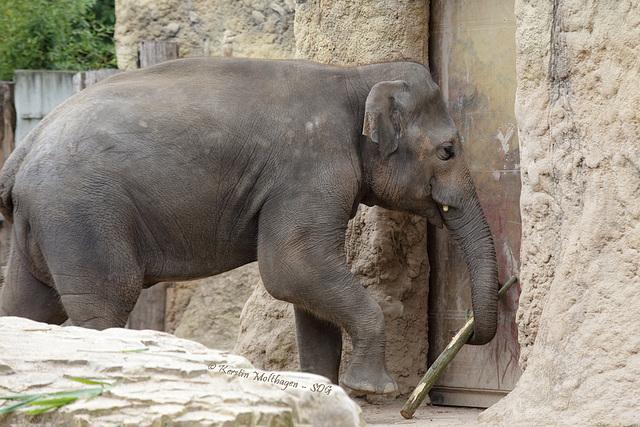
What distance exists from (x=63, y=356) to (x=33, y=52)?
8.43m

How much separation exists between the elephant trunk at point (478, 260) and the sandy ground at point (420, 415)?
1.54ft

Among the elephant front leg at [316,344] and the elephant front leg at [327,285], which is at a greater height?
the elephant front leg at [327,285]

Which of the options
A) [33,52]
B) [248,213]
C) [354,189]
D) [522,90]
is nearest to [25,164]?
[248,213]

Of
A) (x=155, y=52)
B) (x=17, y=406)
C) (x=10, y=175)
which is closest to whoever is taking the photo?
(x=17, y=406)

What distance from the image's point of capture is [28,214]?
5328 mm

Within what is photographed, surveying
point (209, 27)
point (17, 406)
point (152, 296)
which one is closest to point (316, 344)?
point (152, 296)

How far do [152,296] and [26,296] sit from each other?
2353 mm

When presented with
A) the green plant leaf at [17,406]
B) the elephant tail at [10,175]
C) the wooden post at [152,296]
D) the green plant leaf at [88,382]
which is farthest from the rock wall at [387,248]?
the green plant leaf at [17,406]

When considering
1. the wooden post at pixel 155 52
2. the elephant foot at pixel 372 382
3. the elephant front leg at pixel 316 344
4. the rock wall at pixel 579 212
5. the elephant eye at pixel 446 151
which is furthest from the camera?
the wooden post at pixel 155 52

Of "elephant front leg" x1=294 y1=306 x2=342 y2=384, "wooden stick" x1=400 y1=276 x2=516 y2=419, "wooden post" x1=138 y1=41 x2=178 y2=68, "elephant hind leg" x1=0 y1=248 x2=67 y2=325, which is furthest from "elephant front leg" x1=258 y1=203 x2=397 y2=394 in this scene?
"wooden post" x1=138 y1=41 x2=178 y2=68

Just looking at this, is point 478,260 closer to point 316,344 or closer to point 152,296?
point 316,344

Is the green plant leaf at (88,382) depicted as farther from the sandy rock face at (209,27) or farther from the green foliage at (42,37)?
the green foliage at (42,37)

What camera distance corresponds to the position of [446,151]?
5918mm

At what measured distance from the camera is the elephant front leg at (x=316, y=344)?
611 centimetres
